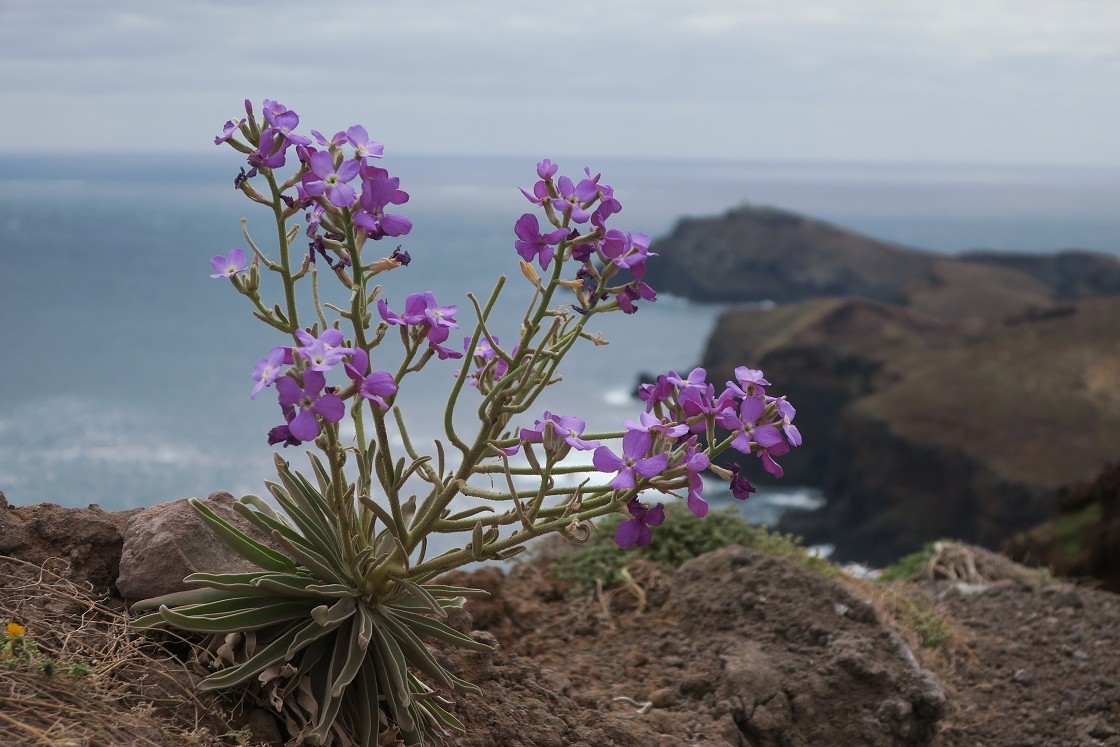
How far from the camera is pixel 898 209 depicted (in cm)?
17738

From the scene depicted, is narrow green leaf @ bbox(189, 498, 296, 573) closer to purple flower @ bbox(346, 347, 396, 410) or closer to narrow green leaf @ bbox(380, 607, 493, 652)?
narrow green leaf @ bbox(380, 607, 493, 652)

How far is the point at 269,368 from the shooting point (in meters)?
2.36

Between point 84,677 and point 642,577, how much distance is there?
127 inches

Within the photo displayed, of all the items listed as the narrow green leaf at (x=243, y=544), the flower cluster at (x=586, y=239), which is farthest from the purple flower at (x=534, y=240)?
the narrow green leaf at (x=243, y=544)

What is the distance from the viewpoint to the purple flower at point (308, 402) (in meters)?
2.38

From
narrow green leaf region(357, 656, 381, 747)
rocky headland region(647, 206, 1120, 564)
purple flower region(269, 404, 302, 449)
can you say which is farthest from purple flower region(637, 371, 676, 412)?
rocky headland region(647, 206, 1120, 564)

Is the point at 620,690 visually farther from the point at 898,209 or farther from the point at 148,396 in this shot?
the point at 898,209

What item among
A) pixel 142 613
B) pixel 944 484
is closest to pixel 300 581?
pixel 142 613

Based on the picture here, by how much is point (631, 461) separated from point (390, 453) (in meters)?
0.71

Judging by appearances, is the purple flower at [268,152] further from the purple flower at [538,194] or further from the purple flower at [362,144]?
the purple flower at [538,194]

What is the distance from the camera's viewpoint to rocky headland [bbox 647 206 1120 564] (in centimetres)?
3688

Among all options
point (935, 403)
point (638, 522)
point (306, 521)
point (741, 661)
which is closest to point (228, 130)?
point (306, 521)

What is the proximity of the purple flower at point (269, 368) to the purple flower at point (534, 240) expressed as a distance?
0.75m

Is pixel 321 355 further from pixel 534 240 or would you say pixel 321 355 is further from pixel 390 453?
pixel 534 240
